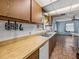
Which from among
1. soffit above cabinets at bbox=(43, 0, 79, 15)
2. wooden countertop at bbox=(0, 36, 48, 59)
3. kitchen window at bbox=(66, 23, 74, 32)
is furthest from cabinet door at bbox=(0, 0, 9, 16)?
kitchen window at bbox=(66, 23, 74, 32)

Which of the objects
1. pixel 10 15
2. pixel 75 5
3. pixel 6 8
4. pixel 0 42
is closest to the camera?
pixel 6 8

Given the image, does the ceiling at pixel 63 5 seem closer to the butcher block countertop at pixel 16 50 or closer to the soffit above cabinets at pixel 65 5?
the soffit above cabinets at pixel 65 5

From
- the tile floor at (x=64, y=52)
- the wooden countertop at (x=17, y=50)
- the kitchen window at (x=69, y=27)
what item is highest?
the kitchen window at (x=69, y=27)

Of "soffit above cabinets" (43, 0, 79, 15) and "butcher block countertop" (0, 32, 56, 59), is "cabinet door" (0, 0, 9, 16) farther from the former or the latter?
"soffit above cabinets" (43, 0, 79, 15)

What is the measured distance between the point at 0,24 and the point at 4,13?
630 millimetres

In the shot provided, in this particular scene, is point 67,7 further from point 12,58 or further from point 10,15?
point 12,58

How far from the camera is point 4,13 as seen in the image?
1.14m

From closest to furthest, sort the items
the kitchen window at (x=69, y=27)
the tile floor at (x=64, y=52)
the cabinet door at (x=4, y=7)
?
the cabinet door at (x=4, y=7)
the tile floor at (x=64, y=52)
the kitchen window at (x=69, y=27)

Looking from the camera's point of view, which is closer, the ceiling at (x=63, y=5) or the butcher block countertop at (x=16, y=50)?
the butcher block countertop at (x=16, y=50)

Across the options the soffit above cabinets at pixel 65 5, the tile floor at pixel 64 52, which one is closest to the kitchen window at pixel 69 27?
the tile floor at pixel 64 52

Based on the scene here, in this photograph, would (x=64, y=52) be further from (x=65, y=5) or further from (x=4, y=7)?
(x=4, y=7)

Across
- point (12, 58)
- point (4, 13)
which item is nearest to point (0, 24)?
point (4, 13)

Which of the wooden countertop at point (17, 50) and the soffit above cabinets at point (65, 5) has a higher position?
the soffit above cabinets at point (65, 5)

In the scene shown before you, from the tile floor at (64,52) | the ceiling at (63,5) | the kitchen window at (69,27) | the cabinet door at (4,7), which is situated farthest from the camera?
the kitchen window at (69,27)
